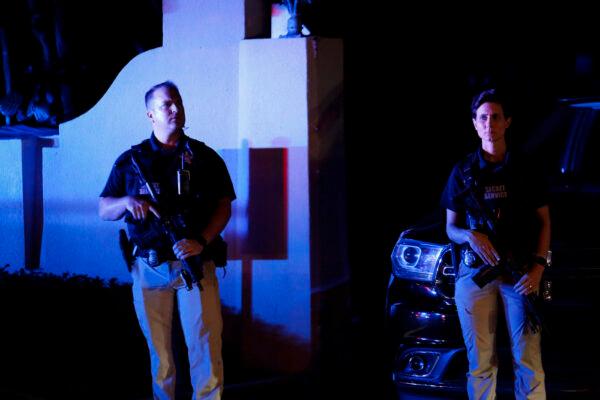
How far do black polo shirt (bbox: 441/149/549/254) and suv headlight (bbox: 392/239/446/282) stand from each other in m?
0.45

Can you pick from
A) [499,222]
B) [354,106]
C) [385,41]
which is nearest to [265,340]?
[499,222]

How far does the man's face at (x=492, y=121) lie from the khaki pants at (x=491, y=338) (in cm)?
67

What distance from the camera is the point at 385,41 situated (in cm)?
923

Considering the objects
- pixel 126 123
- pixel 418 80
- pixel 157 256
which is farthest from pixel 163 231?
pixel 418 80

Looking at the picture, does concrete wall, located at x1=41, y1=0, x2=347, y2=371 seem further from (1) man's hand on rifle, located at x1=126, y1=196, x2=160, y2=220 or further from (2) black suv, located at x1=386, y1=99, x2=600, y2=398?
(1) man's hand on rifle, located at x1=126, y1=196, x2=160, y2=220

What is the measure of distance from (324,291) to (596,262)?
2.05m

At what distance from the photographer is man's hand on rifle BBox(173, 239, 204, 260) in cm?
416

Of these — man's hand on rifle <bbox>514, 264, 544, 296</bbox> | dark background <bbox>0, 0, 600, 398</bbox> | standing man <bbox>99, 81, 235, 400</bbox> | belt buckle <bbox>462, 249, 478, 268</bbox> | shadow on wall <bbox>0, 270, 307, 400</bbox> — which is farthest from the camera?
dark background <bbox>0, 0, 600, 398</bbox>

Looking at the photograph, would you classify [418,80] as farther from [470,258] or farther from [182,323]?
[182,323]

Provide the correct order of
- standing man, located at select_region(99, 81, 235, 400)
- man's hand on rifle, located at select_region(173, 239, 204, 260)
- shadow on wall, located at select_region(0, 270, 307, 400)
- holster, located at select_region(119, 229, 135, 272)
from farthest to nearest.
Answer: shadow on wall, located at select_region(0, 270, 307, 400) < holster, located at select_region(119, 229, 135, 272) < standing man, located at select_region(99, 81, 235, 400) < man's hand on rifle, located at select_region(173, 239, 204, 260)

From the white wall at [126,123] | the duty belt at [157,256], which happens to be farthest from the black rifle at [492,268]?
the white wall at [126,123]

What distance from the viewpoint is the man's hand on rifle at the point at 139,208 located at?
4.20 metres

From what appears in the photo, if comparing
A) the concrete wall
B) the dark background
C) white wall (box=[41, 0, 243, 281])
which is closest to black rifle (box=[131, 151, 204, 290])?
the concrete wall

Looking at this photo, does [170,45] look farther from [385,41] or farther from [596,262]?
[385,41]
